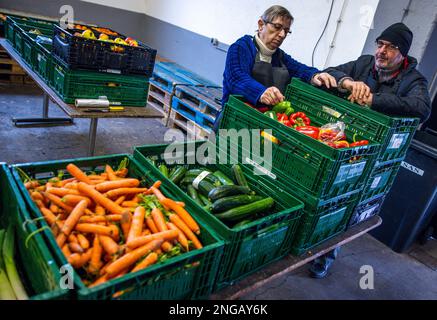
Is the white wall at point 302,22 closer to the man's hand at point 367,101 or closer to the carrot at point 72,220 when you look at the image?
the man's hand at point 367,101

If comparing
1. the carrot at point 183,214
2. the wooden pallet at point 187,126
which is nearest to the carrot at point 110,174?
the carrot at point 183,214

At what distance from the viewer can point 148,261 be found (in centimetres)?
140

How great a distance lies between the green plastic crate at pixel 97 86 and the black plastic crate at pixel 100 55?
0.22 ft

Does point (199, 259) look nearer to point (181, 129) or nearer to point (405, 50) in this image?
point (405, 50)

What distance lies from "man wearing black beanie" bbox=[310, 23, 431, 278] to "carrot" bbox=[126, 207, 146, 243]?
1.62 meters

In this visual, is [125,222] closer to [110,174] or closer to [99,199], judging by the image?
[99,199]

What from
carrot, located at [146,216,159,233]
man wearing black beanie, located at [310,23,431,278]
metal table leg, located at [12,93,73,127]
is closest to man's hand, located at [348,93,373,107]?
man wearing black beanie, located at [310,23,431,278]

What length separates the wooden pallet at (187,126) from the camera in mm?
5461

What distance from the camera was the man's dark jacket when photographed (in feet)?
7.62

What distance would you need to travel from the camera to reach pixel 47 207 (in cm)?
161

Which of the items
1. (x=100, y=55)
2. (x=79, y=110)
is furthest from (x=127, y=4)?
(x=79, y=110)

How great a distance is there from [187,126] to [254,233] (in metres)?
4.28
